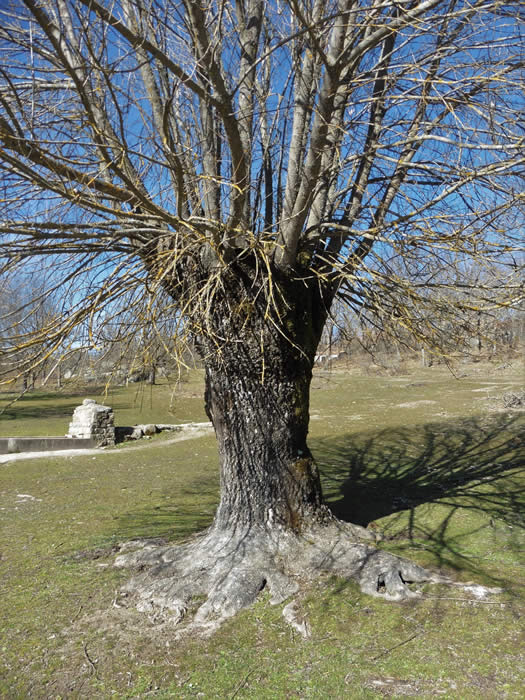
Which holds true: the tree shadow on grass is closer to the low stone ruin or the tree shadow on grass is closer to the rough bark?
the rough bark

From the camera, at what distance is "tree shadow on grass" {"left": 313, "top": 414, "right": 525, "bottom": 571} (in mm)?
5375

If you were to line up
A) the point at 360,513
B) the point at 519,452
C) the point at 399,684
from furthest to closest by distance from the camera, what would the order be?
the point at 519,452, the point at 360,513, the point at 399,684

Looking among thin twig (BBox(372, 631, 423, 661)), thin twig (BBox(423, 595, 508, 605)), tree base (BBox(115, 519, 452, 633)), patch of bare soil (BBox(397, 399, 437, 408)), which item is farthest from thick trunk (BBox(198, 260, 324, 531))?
patch of bare soil (BBox(397, 399, 437, 408))

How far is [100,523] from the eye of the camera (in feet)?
21.2

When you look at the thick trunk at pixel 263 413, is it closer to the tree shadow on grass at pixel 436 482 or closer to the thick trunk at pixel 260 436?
the thick trunk at pixel 260 436

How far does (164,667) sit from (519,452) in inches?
305

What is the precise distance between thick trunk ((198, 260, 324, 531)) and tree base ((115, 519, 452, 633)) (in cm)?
21

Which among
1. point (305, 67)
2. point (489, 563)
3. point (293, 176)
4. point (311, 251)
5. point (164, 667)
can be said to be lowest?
point (164, 667)

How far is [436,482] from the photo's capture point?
24.7ft

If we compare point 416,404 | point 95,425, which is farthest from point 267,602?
point 416,404

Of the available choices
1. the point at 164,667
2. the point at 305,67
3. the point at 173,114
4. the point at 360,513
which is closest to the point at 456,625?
the point at 164,667

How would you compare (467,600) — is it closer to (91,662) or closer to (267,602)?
(267,602)

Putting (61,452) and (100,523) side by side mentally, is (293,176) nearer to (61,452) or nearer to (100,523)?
(100,523)

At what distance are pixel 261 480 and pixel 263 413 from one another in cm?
67
